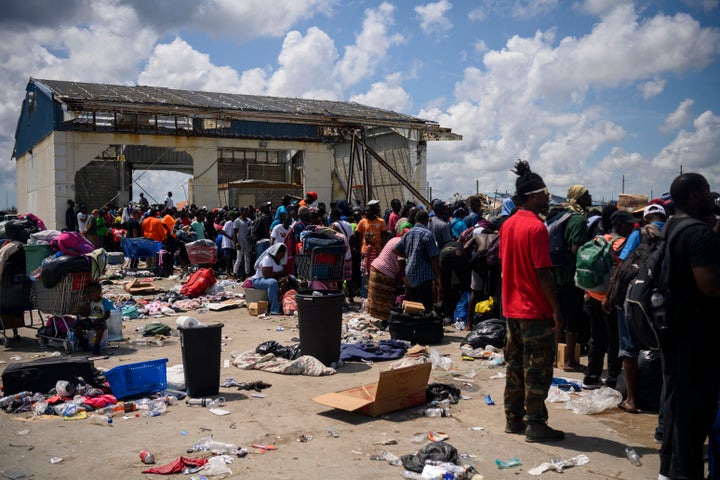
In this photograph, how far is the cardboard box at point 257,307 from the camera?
11.3m

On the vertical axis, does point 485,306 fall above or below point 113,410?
above

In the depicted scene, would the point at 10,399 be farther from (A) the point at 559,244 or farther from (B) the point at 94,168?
(B) the point at 94,168

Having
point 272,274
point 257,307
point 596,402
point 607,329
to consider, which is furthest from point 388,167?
point 596,402

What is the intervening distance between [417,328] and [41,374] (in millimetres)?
4805

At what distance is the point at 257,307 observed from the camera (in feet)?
37.2

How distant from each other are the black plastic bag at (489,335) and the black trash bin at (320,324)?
2.02 metres

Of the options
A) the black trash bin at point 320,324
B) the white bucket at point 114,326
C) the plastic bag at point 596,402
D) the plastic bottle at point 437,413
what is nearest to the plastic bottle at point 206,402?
the black trash bin at point 320,324

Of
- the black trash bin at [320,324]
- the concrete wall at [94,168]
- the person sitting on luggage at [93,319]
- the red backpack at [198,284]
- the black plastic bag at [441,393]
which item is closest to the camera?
the black plastic bag at [441,393]

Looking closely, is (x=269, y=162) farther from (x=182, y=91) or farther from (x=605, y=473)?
(x=605, y=473)

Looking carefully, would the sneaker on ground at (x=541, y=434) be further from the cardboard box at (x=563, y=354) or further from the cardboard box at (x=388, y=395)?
the cardboard box at (x=563, y=354)

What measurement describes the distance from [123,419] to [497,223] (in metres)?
6.36

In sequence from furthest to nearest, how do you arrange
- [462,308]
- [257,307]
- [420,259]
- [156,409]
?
[257,307] → [462,308] → [420,259] → [156,409]

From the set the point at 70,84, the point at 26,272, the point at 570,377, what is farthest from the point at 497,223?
the point at 70,84

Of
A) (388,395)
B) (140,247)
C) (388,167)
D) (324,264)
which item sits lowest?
(388,395)
